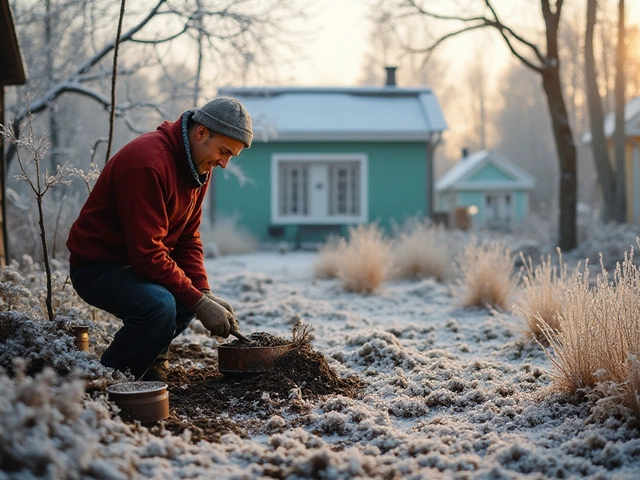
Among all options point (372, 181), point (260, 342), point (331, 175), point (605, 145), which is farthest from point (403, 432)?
point (331, 175)

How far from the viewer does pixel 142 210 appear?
11.5 feet

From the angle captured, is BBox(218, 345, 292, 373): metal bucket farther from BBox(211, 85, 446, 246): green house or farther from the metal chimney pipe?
the metal chimney pipe

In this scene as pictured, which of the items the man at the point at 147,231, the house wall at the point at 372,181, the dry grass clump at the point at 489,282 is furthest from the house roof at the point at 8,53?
the house wall at the point at 372,181

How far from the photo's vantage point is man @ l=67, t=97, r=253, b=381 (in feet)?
11.6

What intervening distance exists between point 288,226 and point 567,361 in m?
14.8

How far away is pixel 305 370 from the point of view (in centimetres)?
411

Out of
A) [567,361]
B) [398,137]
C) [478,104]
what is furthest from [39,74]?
[478,104]

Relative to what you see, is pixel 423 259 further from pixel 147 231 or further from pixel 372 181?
pixel 372 181

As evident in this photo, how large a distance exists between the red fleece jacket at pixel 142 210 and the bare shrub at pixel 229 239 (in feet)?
34.9

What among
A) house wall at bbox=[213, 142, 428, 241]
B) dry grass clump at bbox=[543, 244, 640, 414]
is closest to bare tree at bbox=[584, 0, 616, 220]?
house wall at bbox=[213, 142, 428, 241]

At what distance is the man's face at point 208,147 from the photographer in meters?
3.76

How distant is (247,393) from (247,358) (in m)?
0.25

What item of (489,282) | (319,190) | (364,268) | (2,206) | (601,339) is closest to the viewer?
(601,339)

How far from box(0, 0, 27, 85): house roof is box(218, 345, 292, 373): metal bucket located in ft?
12.1
